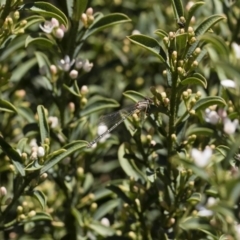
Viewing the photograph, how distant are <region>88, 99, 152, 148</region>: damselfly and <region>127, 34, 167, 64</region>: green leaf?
210mm

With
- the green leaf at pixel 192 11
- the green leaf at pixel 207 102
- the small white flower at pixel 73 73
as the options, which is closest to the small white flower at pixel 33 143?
the small white flower at pixel 73 73

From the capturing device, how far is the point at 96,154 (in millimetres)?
3256

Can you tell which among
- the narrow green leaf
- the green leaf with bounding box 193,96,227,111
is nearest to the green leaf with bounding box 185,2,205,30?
the narrow green leaf

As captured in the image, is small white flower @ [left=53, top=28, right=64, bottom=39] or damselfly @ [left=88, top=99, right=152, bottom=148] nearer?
damselfly @ [left=88, top=99, right=152, bottom=148]

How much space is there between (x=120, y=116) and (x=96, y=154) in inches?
20.8

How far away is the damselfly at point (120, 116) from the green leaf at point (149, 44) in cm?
21

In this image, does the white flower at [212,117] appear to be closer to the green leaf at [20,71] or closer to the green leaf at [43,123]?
the green leaf at [43,123]

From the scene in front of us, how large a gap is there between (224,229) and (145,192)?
734mm

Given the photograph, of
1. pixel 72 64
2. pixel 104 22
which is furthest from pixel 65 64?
pixel 104 22

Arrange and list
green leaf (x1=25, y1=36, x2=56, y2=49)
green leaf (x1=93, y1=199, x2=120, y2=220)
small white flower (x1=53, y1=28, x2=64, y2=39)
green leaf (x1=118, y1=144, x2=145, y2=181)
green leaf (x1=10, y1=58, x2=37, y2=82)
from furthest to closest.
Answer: green leaf (x1=10, y1=58, x2=37, y2=82) → green leaf (x1=93, y1=199, x2=120, y2=220) → green leaf (x1=118, y1=144, x2=145, y2=181) → small white flower (x1=53, y1=28, x2=64, y2=39) → green leaf (x1=25, y1=36, x2=56, y2=49)

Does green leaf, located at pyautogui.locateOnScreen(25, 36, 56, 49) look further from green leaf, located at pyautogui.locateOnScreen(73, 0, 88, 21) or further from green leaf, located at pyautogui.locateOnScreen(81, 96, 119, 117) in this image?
green leaf, located at pyautogui.locateOnScreen(81, 96, 119, 117)

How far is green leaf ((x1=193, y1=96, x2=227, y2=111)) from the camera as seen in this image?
244 centimetres

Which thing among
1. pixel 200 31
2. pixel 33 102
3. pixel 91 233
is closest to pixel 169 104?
pixel 200 31

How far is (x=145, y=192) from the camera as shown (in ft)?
9.23
